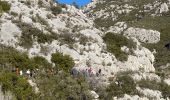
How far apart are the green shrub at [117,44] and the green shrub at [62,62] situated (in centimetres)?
649

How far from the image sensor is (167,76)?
45656 mm

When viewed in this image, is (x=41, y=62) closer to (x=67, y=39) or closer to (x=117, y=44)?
(x=67, y=39)

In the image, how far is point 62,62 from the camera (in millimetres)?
41625

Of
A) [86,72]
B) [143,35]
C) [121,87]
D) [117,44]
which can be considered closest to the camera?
[86,72]

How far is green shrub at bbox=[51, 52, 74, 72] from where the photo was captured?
41.6m

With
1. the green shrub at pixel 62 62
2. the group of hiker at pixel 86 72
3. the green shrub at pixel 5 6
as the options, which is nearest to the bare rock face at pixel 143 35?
the green shrub at pixel 5 6

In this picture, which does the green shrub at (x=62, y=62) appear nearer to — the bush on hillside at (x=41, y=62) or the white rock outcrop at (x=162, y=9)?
the bush on hillside at (x=41, y=62)

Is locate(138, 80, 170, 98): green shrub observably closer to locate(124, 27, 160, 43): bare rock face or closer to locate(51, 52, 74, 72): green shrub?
locate(51, 52, 74, 72): green shrub

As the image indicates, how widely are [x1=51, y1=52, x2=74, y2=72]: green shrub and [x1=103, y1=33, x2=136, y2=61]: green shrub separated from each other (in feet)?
21.3

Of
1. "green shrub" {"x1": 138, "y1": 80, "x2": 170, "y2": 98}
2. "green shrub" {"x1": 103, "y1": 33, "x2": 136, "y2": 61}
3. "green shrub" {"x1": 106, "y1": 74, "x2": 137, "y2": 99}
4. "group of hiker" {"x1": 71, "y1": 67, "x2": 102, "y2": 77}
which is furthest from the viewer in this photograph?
"green shrub" {"x1": 103, "y1": 33, "x2": 136, "y2": 61}

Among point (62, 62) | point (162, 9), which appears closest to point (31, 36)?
point (62, 62)

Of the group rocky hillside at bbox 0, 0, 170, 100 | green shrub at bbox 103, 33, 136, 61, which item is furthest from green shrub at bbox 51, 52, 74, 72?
green shrub at bbox 103, 33, 136, 61

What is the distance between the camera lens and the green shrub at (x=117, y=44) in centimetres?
4682

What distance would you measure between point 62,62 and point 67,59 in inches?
33.6
